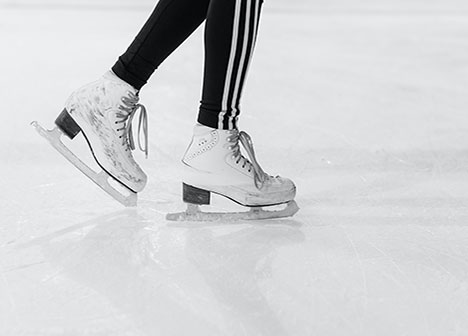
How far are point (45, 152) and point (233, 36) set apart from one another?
632mm

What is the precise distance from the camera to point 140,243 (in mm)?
1303

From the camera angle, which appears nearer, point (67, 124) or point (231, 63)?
point (231, 63)

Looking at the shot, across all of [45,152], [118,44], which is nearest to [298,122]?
[45,152]

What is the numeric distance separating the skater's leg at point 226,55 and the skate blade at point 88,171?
191mm

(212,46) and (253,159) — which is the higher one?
(212,46)

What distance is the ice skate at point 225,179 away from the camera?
4.58 feet

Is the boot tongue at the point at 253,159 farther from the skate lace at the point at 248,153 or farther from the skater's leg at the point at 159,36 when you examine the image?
the skater's leg at the point at 159,36

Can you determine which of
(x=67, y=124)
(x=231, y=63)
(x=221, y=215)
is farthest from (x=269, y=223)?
(x=67, y=124)

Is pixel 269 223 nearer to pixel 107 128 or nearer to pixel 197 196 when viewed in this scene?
pixel 197 196

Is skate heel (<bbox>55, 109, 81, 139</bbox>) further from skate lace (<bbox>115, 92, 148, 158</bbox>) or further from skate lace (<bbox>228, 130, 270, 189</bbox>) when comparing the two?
skate lace (<bbox>228, 130, 270, 189</bbox>)

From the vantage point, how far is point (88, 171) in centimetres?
145

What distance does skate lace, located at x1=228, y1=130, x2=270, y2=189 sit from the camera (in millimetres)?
1405

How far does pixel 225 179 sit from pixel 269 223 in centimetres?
10

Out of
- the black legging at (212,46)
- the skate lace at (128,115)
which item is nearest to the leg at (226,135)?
the black legging at (212,46)
